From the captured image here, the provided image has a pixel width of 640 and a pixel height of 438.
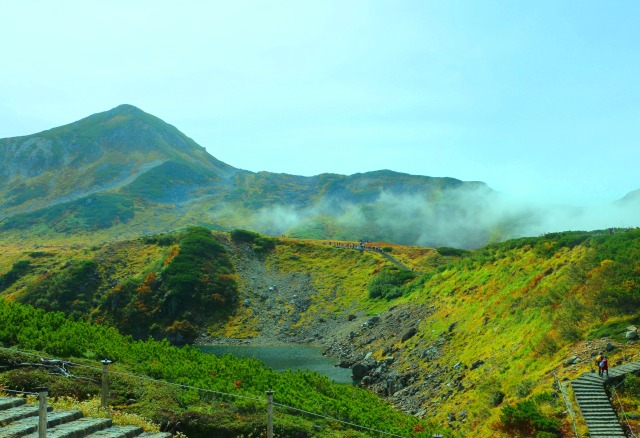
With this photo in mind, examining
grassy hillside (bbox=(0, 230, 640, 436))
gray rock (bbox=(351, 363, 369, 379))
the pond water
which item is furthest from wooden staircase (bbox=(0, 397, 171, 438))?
gray rock (bbox=(351, 363, 369, 379))

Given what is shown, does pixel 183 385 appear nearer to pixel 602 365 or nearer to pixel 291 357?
pixel 602 365

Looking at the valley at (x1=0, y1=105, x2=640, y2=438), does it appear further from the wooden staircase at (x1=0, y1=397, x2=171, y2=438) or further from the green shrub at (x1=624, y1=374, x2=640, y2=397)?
the wooden staircase at (x1=0, y1=397, x2=171, y2=438)

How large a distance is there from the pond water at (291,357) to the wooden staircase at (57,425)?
1515 inches

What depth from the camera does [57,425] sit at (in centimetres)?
1295

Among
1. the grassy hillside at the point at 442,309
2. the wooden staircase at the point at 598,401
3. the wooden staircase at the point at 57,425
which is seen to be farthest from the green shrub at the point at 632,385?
the wooden staircase at the point at 57,425

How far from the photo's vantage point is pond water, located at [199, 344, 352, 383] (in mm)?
55219

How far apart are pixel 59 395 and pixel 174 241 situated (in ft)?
310

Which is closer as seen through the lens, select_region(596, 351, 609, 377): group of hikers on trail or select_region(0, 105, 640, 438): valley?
select_region(0, 105, 640, 438): valley

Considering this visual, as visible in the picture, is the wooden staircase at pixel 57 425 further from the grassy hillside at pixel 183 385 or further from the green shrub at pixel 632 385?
the green shrub at pixel 632 385

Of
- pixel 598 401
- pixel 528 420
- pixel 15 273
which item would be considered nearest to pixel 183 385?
pixel 528 420

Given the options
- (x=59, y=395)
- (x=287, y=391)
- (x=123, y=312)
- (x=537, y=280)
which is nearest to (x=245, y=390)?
(x=287, y=391)

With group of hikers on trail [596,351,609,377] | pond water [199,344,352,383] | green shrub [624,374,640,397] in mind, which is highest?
group of hikers on trail [596,351,609,377]

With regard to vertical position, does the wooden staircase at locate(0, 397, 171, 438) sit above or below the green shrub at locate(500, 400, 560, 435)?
above

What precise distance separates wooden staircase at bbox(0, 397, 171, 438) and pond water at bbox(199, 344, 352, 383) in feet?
126
